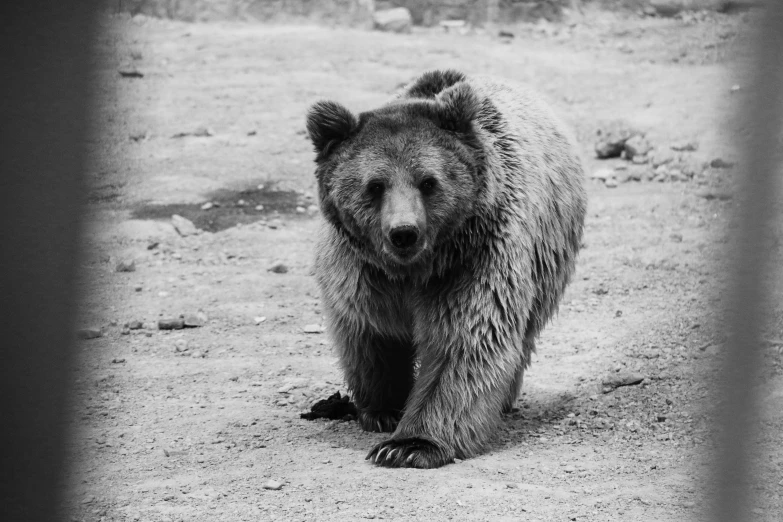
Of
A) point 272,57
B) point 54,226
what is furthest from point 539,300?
point 272,57

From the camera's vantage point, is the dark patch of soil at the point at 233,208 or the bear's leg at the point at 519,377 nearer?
the bear's leg at the point at 519,377

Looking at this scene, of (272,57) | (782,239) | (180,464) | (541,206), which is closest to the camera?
(180,464)

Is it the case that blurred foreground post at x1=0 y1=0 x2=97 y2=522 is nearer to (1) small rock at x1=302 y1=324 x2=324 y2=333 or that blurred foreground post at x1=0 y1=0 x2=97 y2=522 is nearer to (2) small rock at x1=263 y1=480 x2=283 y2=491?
(2) small rock at x1=263 y1=480 x2=283 y2=491

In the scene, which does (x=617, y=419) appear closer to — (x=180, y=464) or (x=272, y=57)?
Result: (x=180, y=464)

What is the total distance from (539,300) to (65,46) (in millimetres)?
4059

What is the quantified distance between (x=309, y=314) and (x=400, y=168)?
270 cm

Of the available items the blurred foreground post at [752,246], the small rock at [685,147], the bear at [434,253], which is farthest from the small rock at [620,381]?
the small rock at [685,147]

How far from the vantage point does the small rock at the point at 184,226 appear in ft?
28.6

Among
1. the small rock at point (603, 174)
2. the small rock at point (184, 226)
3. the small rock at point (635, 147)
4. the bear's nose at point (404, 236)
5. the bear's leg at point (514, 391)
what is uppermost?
the bear's nose at point (404, 236)

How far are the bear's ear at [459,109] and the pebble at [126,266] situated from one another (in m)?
4.00

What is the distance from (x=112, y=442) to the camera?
491 centimetres

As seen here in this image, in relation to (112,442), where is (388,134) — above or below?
above

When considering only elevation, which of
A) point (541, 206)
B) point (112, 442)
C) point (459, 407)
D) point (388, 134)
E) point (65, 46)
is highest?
point (65, 46)

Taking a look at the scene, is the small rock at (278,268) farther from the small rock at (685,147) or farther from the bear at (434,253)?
the small rock at (685,147)
